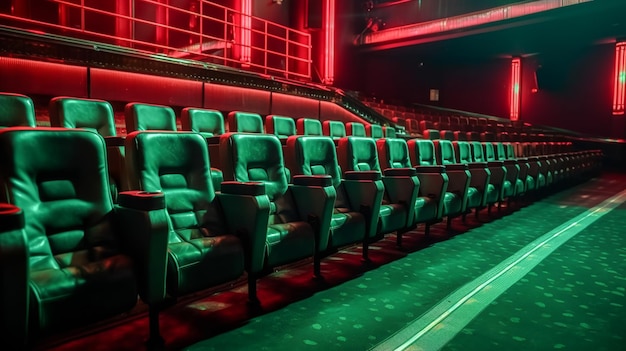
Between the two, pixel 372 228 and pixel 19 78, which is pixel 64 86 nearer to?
pixel 19 78

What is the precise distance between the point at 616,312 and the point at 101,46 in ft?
7.33

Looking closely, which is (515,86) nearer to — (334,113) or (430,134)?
(430,134)

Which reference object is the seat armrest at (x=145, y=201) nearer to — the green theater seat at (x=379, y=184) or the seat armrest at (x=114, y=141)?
the seat armrest at (x=114, y=141)

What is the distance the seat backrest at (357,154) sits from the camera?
1.79 metres

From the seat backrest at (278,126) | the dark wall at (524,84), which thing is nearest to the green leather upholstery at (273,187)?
the seat backrest at (278,126)

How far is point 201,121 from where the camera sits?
6.54 ft

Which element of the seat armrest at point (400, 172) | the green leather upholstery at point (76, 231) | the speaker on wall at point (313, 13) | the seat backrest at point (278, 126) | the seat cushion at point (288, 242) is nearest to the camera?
the green leather upholstery at point (76, 231)

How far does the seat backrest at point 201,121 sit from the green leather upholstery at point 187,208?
0.79 metres

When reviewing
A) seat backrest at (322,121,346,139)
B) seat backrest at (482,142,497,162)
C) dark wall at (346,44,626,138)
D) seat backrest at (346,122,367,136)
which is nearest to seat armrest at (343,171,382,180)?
seat backrest at (322,121,346,139)

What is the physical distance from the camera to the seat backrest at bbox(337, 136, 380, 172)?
5.87 feet

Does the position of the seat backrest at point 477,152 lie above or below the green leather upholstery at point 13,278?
above

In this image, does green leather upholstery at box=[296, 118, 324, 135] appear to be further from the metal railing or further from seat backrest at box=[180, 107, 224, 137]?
the metal railing

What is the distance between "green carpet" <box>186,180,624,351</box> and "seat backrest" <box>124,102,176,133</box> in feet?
2.74

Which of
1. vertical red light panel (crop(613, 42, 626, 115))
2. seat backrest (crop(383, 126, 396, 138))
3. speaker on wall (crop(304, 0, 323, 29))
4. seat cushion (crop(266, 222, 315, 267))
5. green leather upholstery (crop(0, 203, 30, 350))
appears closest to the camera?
green leather upholstery (crop(0, 203, 30, 350))
